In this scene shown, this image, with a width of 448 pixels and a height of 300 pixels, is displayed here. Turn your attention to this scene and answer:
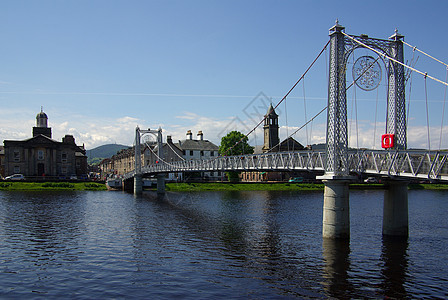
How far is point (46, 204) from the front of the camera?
5525 cm

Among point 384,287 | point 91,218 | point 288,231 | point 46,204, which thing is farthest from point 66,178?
point 384,287

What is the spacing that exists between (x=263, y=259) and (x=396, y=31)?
20560 millimetres

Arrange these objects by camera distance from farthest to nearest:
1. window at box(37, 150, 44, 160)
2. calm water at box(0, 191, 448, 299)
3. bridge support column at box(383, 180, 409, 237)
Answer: window at box(37, 150, 44, 160) → bridge support column at box(383, 180, 409, 237) → calm water at box(0, 191, 448, 299)

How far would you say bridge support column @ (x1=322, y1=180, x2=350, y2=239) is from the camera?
2805 cm

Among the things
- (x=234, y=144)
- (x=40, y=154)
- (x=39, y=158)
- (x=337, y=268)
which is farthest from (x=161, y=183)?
(x=337, y=268)

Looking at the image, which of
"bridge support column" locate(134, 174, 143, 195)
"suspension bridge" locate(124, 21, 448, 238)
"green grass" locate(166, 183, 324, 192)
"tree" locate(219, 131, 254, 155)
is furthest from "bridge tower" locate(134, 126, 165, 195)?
"suspension bridge" locate(124, 21, 448, 238)

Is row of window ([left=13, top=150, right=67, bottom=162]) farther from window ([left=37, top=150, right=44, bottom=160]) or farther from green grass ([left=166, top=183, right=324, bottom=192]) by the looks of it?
green grass ([left=166, top=183, right=324, bottom=192])

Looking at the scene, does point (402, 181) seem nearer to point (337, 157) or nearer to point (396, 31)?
point (337, 157)

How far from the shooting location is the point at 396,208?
1196 inches

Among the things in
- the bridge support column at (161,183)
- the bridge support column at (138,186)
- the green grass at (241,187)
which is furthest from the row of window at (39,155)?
the bridge support column at (161,183)

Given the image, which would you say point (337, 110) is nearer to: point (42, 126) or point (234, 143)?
point (234, 143)

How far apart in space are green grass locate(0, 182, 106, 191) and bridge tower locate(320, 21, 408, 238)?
70.4 m

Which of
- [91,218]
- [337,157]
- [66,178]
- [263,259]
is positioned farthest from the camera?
[66,178]

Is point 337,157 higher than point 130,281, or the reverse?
point 337,157
